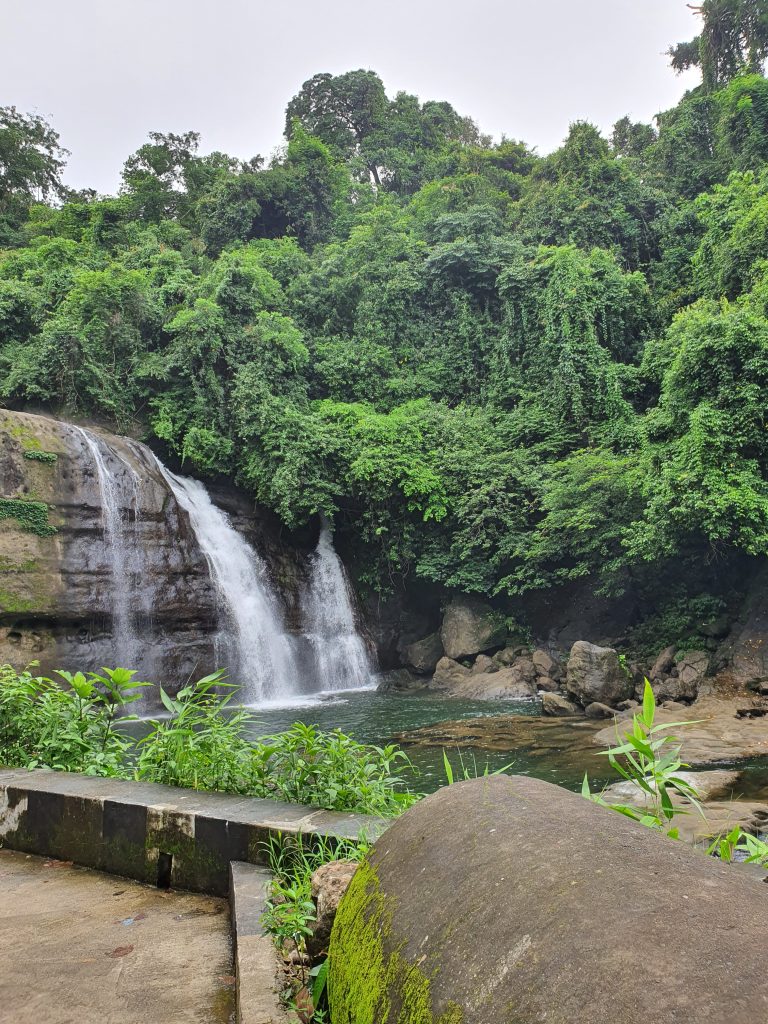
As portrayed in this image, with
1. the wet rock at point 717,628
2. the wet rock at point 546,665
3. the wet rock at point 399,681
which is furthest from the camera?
the wet rock at point 399,681

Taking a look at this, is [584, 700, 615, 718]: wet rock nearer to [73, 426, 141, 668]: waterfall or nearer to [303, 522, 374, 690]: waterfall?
[303, 522, 374, 690]: waterfall

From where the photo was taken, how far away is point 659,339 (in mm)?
19328

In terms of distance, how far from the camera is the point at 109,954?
7.42ft

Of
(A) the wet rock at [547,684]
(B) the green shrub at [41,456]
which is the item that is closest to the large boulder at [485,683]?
(A) the wet rock at [547,684]

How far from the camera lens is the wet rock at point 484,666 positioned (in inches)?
631

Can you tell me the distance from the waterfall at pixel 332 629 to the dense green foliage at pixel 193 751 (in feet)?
40.0

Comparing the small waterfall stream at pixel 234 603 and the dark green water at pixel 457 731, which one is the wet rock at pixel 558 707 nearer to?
the dark green water at pixel 457 731

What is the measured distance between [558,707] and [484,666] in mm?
3884

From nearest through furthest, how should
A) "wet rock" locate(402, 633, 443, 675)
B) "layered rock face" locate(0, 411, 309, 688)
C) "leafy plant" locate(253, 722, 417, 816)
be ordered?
"leafy plant" locate(253, 722, 417, 816), "layered rock face" locate(0, 411, 309, 688), "wet rock" locate(402, 633, 443, 675)

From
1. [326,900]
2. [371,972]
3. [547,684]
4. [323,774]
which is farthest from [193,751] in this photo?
[547,684]

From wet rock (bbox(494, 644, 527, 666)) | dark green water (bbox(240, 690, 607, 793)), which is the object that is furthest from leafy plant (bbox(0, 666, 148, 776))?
wet rock (bbox(494, 644, 527, 666))

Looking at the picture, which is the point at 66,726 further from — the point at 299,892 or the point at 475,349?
the point at 475,349

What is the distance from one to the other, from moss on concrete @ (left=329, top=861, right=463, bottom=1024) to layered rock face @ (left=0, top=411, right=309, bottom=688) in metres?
12.5

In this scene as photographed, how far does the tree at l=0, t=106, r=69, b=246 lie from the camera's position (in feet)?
89.9
